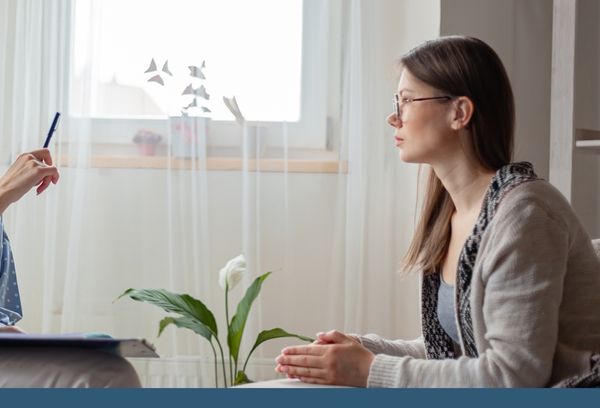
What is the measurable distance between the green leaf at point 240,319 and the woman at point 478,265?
3.49ft

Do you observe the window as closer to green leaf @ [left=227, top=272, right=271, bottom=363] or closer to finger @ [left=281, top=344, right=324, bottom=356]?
green leaf @ [left=227, top=272, right=271, bottom=363]

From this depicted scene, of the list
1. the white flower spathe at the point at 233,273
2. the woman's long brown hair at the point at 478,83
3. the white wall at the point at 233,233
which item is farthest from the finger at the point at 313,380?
the white wall at the point at 233,233

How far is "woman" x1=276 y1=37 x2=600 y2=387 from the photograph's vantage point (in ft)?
4.01

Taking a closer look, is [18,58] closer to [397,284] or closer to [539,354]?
[397,284]

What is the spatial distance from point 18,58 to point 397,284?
1.35m

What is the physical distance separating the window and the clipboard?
1.75 meters

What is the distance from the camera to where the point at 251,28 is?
290 centimetres

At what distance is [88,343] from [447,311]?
0.60 meters

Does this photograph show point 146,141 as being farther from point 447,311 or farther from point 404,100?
point 447,311

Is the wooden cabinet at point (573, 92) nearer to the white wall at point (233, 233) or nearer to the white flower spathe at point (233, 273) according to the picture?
the white wall at point (233, 233)

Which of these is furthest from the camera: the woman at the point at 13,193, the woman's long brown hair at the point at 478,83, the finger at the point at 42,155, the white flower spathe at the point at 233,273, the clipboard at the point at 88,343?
the white flower spathe at the point at 233,273

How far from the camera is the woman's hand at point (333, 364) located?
4.27ft

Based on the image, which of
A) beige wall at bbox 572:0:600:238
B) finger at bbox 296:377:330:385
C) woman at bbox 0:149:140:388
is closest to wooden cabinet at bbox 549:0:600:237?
beige wall at bbox 572:0:600:238

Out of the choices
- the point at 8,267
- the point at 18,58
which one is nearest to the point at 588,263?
the point at 8,267
